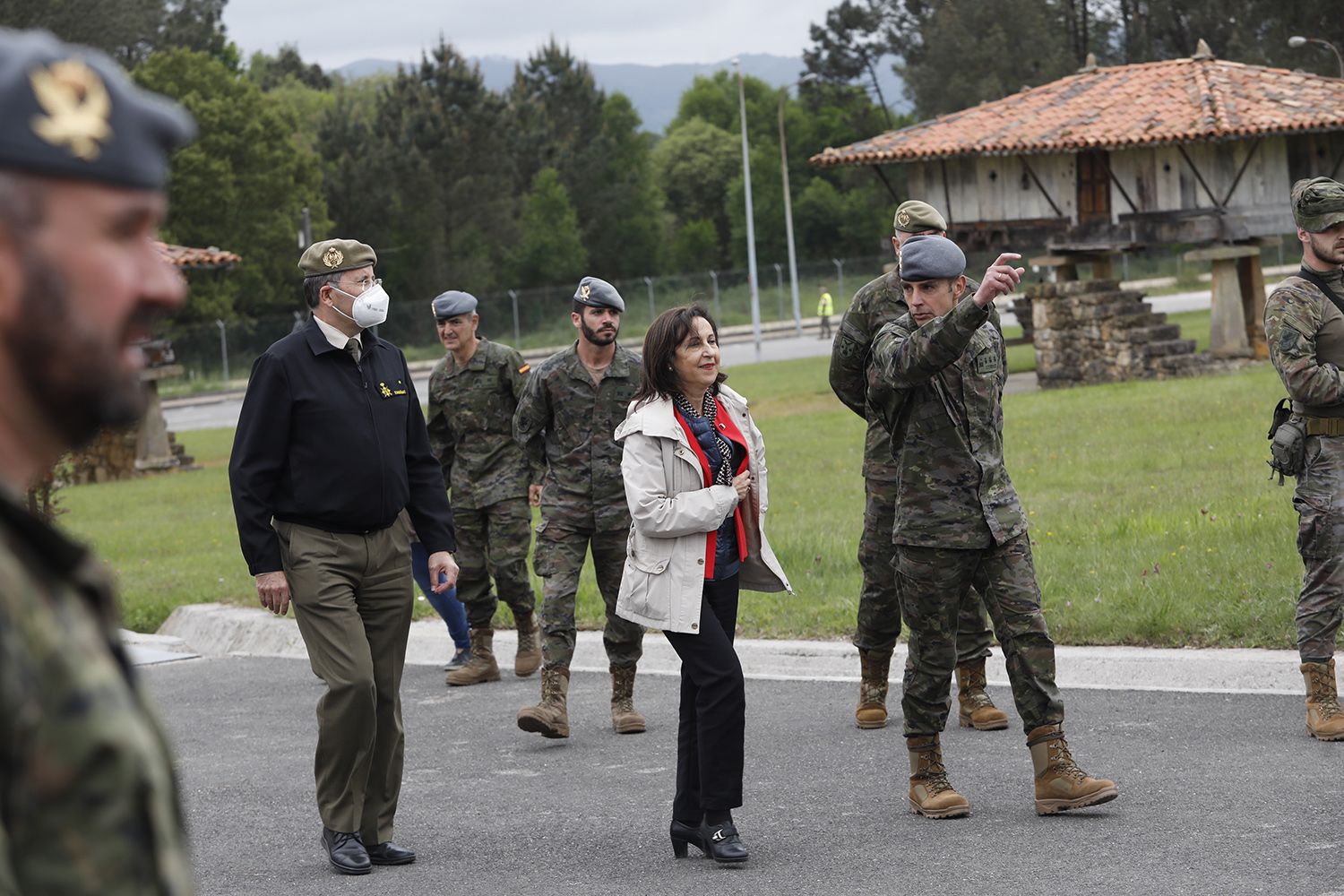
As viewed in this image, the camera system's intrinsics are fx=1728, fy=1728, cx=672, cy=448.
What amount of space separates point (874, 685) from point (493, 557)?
2814mm

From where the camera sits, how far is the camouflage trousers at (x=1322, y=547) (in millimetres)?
7180

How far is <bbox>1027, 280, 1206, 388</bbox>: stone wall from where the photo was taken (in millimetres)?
28219

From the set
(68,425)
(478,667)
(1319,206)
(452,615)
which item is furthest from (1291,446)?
(68,425)

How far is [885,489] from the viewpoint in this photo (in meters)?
7.86

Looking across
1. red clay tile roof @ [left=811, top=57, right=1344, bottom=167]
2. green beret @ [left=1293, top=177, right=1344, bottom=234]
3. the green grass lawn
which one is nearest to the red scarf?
green beret @ [left=1293, top=177, right=1344, bottom=234]

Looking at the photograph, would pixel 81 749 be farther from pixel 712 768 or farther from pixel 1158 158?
pixel 1158 158

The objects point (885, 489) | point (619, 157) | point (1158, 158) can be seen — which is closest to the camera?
point (885, 489)

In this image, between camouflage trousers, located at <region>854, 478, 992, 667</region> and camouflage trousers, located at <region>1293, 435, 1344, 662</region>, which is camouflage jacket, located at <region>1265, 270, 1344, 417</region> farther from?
camouflage trousers, located at <region>854, 478, 992, 667</region>

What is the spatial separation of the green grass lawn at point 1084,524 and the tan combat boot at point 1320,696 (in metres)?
1.28

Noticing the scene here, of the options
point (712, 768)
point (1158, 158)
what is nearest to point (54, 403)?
point (712, 768)

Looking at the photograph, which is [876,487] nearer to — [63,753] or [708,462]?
[708,462]

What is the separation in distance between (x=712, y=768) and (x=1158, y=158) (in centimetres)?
2686

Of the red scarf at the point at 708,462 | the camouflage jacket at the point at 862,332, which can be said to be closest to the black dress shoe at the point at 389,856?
the red scarf at the point at 708,462

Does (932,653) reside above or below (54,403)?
below
